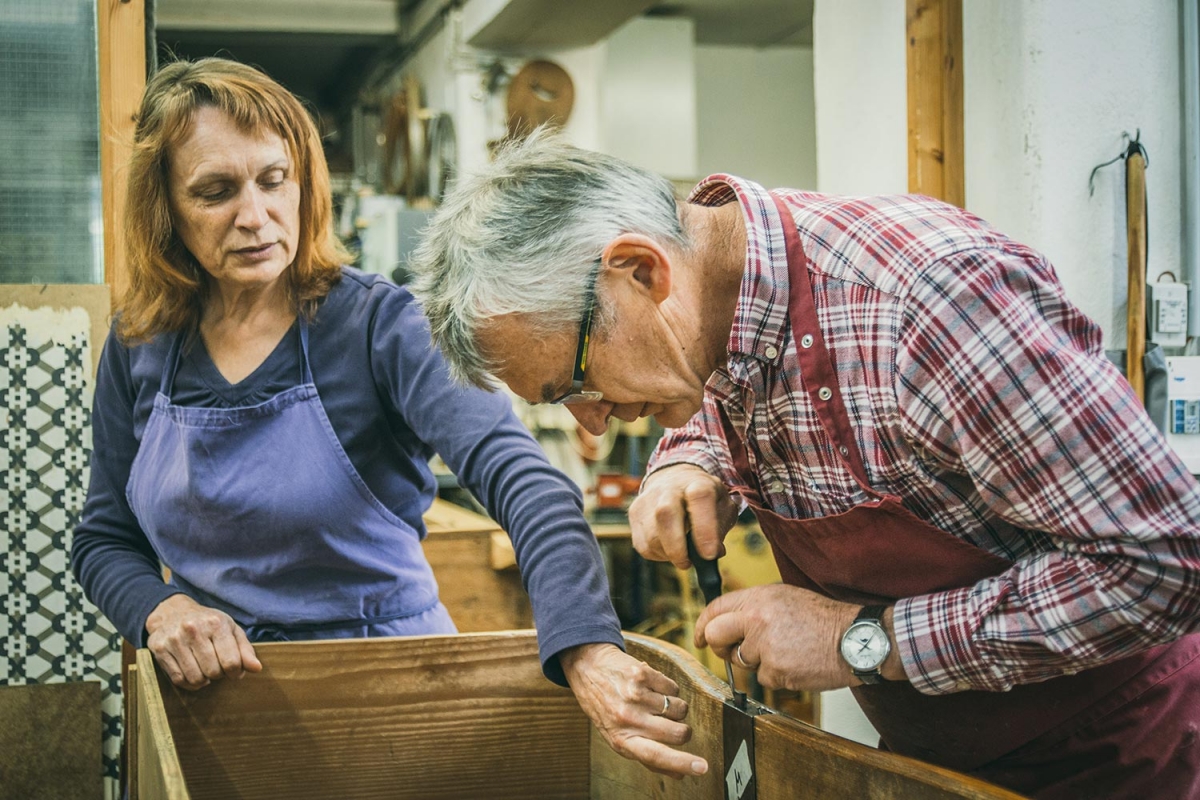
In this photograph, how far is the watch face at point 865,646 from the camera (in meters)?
1.05

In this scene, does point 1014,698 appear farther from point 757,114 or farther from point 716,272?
point 757,114

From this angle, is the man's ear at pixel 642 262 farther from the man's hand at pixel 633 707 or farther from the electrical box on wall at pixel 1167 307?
the electrical box on wall at pixel 1167 307

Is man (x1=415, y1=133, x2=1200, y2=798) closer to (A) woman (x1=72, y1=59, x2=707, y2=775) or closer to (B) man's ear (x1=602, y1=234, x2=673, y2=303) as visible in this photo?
(B) man's ear (x1=602, y1=234, x2=673, y2=303)

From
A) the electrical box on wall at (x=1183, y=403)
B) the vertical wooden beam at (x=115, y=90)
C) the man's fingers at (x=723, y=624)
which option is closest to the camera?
the man's fingers at (x=723, y=624)

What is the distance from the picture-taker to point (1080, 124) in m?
2.23

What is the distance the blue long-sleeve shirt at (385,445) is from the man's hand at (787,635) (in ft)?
0.44

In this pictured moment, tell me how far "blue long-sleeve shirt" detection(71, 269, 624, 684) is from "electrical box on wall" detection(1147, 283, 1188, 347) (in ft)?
4.83

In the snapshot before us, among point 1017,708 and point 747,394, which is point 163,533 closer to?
point 747,394

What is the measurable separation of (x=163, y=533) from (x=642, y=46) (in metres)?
5.55

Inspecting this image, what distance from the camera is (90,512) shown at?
1652 mm

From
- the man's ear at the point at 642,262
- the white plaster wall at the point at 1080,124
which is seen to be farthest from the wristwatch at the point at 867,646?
the white plaster wall at the point at 1080,124

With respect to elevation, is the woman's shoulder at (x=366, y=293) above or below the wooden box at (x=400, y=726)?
above

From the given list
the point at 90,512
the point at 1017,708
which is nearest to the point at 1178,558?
the point at 1017,708

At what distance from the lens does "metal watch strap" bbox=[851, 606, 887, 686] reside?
3.47 feet
